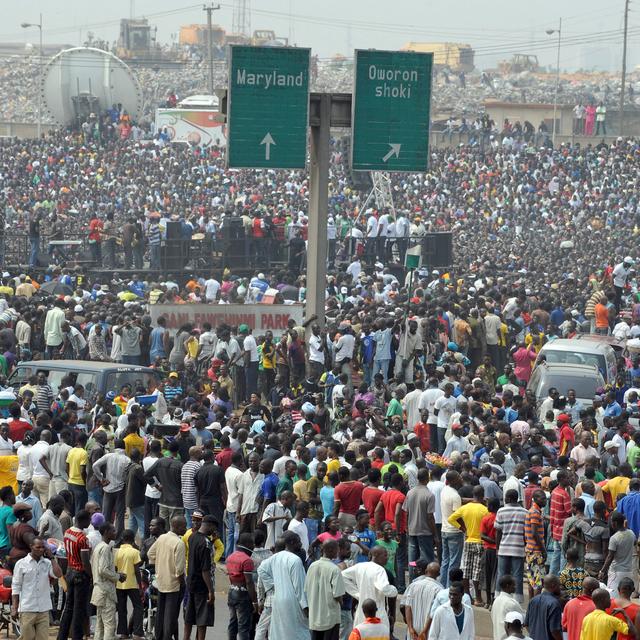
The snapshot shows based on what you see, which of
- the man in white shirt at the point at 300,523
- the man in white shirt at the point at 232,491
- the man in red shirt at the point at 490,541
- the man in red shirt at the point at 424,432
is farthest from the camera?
the man in red shirt at the point at 424,432

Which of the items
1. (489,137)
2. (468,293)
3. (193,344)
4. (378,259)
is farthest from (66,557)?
(489,137)

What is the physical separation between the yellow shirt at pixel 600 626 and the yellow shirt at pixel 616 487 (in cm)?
423

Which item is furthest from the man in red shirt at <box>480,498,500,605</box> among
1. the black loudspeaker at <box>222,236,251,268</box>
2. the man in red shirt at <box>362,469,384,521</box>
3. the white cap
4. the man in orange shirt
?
the black loudspeaker at <box>222,236,251,268</box>

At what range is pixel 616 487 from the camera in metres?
15.4

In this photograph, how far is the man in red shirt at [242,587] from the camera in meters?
12.9

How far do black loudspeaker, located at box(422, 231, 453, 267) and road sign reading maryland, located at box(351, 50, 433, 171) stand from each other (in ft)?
39.2

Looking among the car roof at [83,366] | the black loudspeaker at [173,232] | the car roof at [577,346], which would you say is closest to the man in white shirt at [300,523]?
the car roof at [83,366]

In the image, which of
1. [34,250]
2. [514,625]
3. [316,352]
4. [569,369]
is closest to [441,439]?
[569,369]

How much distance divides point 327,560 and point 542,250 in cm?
3007

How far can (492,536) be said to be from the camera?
1449 centimetres

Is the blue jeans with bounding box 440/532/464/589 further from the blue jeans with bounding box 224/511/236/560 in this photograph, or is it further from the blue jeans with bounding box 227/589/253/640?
the blue jeans with bounding box 227/589/253/640

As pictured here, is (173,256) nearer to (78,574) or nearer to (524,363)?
(524,363)

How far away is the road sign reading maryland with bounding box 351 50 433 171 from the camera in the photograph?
23.5m

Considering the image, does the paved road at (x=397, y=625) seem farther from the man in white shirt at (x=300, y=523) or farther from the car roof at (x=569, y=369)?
the car roof at (x=569, y=369)
